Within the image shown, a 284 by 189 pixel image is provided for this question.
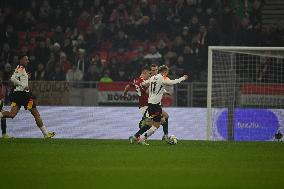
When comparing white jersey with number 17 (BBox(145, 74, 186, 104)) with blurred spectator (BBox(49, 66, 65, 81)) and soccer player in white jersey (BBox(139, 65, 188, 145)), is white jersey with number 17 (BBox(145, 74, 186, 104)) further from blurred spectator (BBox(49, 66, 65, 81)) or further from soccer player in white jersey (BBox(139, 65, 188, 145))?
blurred spectator (BBox(49, 66, 65, 81))

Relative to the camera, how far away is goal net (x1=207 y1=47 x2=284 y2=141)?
2003 centimetres

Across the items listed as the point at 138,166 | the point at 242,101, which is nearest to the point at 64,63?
the point at 242,101

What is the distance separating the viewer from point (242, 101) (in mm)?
20016

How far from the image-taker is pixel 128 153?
14.0 meters

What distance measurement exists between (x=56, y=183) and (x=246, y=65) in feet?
40.8

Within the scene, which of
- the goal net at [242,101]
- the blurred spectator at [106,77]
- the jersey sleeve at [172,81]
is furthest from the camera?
the blurred spectator at [106,77]

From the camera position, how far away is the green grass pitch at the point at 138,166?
9.24m

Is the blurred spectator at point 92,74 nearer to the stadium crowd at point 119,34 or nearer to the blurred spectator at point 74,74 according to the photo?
the stadium crowd at point 119,34

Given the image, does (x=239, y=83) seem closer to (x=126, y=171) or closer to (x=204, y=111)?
(x=204, y=111)

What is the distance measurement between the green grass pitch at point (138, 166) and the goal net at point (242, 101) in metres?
4.00

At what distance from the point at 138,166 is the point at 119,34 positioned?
50.0 ft

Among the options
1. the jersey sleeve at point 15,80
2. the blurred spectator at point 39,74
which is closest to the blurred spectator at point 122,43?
the blurred spectator at point 39,74

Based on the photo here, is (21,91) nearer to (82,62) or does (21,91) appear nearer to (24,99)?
(24,99)

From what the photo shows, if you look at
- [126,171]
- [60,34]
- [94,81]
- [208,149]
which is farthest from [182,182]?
[60,34]
